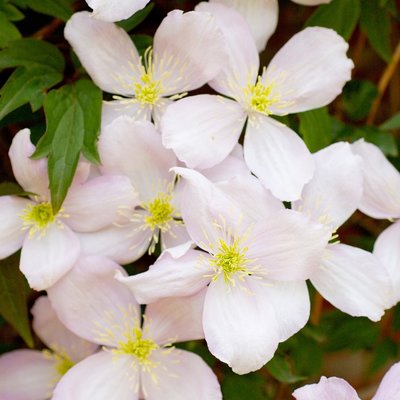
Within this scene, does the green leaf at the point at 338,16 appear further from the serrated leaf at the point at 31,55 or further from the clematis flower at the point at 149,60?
the serrated leaf at the point at 31,55

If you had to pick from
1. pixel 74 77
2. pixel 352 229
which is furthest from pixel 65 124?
pixel 352 229

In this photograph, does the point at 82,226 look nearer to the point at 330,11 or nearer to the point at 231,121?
the point at 231,121

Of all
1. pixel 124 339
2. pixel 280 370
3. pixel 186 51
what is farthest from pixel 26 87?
pixel 280 370

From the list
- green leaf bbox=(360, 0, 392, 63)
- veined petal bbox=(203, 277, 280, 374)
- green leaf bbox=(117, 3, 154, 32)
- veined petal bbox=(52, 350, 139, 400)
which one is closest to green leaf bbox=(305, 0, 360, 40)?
green leaf bbox=(360, 0, 392, 63)

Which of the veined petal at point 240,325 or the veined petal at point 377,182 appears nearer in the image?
the veined petal at point 240,325

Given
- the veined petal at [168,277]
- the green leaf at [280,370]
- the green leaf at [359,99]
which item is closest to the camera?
the veined petal at [168,277]

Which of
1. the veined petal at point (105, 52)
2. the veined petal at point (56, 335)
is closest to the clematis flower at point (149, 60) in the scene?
the veined petal at point (105, 52)
